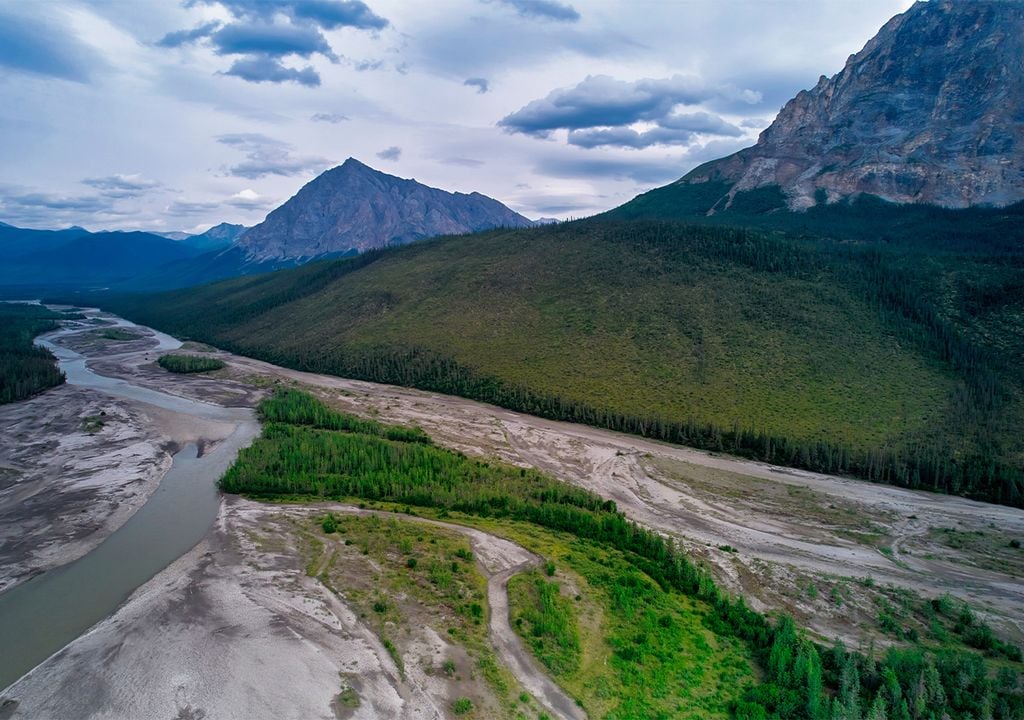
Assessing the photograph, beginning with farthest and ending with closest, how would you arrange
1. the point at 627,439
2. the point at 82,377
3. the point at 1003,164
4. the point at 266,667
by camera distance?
the point at 1003,164 < the point at 82,377 < the point at 627,439 < the point at 266,667

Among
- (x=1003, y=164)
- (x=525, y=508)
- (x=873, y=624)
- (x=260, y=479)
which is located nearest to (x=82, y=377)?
(x=260, y=479)

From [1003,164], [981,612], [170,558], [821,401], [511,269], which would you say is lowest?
[170,558]

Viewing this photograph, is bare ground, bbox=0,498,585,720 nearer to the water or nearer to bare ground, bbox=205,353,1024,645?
the water

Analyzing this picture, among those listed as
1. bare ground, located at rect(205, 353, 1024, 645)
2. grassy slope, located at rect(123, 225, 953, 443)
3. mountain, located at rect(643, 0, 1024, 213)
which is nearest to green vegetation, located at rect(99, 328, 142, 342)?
grassy slope, located at rect(123, 225, 953, 443)

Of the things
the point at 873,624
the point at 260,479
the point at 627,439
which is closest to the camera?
the point at 873,624

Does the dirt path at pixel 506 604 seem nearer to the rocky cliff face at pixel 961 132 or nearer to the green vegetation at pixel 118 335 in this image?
the green vegetation at pixel 118 335

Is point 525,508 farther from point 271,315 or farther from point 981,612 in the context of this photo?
point 271,315

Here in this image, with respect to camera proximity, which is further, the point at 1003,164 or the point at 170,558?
the point at 1003,164

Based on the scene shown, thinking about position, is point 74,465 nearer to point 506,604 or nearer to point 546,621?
point 506,604
